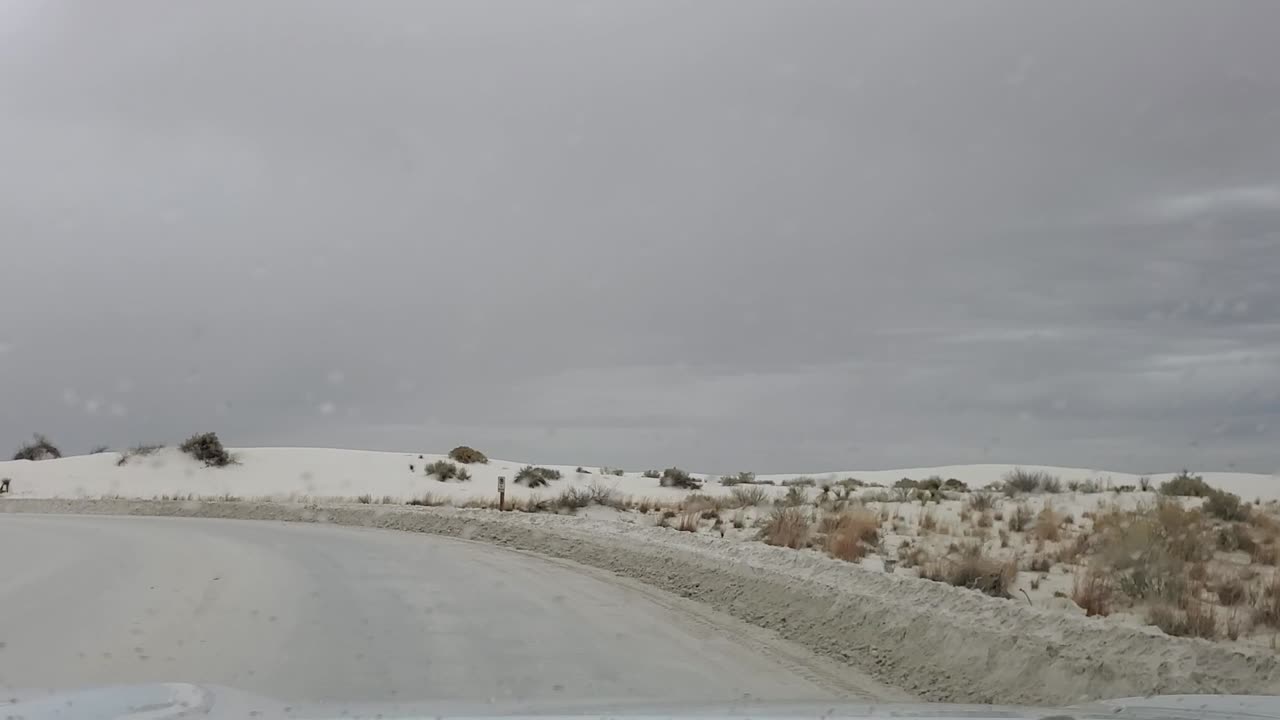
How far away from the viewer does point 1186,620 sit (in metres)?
9.51

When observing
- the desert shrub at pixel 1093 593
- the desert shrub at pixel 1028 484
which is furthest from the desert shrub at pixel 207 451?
the desert shrub at pixel 1093 593

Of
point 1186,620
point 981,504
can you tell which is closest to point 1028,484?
point 981,504

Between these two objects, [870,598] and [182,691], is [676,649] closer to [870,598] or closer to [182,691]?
[870,598]

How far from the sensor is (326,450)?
220 ft

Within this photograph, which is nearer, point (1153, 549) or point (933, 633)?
point (933, 633)

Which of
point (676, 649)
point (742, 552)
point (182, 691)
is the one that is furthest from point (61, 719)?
point (742, 552)

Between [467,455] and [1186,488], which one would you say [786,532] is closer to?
[1186,488]

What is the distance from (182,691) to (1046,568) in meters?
10.8

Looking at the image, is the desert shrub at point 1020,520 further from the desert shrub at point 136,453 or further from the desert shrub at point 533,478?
the desert shrub at point 136,453

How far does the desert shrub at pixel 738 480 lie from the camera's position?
161 feet

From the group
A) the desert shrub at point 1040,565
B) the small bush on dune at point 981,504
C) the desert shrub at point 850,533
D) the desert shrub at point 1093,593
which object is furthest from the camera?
the small bush on dune at point 981,504

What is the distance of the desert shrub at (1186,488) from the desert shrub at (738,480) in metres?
22.3

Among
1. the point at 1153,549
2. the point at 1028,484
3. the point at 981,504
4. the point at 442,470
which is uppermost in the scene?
the point at 442,470

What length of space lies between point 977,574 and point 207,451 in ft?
169
